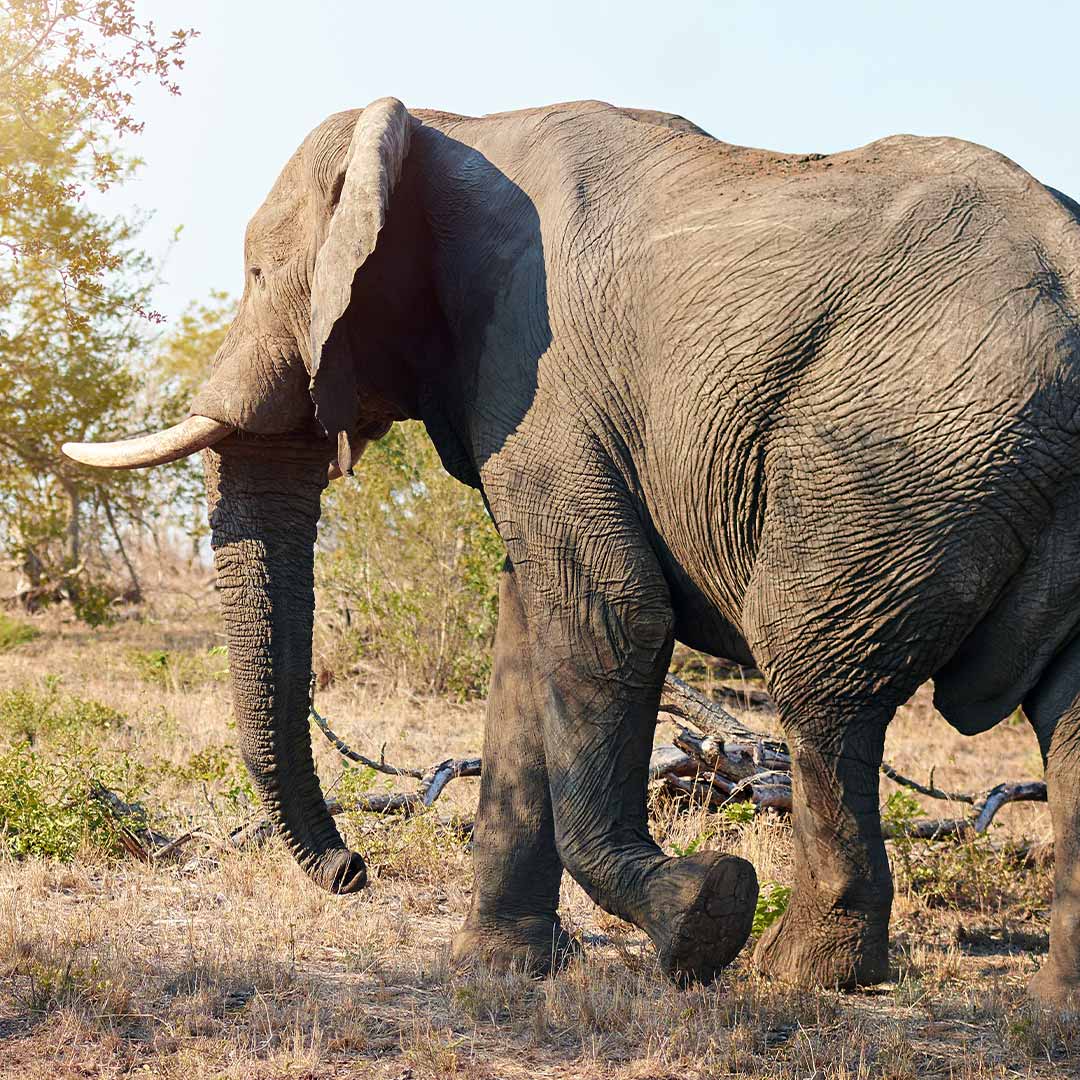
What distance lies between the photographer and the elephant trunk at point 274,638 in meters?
5.57

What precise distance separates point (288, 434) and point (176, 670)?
7.66 meters

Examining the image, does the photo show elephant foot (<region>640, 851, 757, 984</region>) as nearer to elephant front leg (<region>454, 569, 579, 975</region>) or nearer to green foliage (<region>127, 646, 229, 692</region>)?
elephant front leg (<region>454, 569, 579, 975</region>)

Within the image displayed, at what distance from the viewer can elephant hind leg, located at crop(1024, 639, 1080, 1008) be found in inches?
162

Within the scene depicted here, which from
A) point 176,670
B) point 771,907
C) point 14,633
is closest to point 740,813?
point 771,907

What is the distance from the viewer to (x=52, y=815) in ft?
22.0

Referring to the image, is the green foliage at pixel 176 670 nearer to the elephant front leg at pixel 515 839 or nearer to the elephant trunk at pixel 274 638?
the elephant trunk at pixel 274 638

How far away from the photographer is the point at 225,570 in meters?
5.67

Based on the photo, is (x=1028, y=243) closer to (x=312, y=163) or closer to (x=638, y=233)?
(x=638, y=233)

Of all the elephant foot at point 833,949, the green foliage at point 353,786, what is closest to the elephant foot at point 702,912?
the elephant foot at point 833,949

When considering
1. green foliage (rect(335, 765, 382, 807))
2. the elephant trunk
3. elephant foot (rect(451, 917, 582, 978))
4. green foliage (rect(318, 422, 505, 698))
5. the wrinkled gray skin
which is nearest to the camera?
the wrinkled gray skin

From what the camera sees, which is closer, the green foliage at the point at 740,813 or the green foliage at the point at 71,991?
the green foliage at the point at 71,991

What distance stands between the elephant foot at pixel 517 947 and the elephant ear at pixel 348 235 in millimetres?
1962

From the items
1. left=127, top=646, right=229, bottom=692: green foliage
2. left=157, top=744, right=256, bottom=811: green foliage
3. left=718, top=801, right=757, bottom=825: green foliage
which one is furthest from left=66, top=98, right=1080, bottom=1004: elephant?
left=127, top=646, right=229, bottom=692: green foliage

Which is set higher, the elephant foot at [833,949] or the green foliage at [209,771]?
the green foliage at [209,771]
